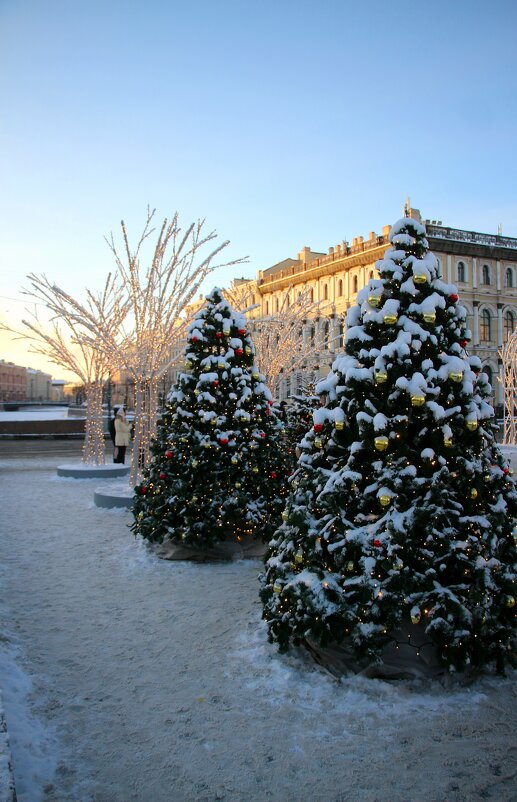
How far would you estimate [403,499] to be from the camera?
12.7 feet

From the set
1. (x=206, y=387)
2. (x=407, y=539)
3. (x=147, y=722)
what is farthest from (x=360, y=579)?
(x=206, y=387)

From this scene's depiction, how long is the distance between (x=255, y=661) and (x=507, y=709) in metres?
→ 1.68

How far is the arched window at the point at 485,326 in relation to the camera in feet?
156

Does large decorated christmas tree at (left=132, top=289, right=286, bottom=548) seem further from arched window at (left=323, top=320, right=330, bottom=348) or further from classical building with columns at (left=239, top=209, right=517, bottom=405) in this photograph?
classical building with columns at (left=239, top=209, right=517, bottom=405)

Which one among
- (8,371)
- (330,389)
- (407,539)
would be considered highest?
(8,371)

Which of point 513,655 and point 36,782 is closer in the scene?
point 36,782

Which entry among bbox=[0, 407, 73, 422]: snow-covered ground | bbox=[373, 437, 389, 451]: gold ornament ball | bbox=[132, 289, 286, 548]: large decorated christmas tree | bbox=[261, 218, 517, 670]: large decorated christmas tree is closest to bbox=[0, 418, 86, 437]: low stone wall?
bbox=[0, 407, 73, 422]: snow-covered ground

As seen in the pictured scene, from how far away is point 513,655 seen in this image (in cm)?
407

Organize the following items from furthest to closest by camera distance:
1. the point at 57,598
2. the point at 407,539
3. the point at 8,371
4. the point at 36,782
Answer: the point at 8,371 → the point at 57,598 → the point at 407,539 → the point at 36,782

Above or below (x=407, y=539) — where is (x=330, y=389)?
above

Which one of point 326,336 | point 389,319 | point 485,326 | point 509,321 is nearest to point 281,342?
point 326,336

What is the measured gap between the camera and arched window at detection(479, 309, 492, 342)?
47500mm

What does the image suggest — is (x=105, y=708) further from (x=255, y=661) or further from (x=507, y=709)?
(x=507, y=709)

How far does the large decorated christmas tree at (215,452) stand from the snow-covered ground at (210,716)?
51.9 inches
